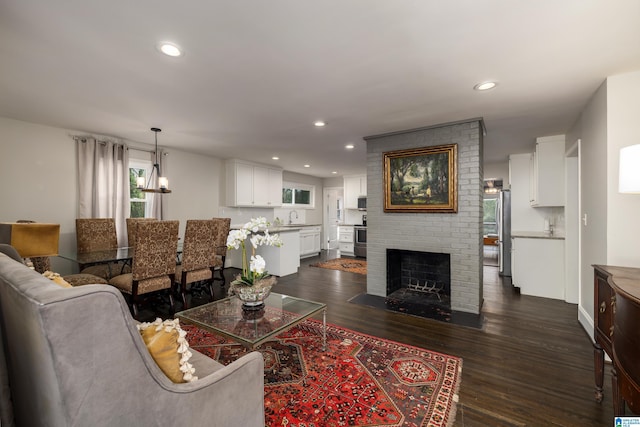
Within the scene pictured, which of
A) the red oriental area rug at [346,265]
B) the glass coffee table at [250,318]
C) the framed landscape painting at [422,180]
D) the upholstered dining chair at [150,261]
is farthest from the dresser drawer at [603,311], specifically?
the red oriental area rug at [346,265]

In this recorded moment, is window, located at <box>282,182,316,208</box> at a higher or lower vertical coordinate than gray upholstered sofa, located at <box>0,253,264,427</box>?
higher

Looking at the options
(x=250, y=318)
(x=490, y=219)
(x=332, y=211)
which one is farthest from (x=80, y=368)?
(x=490, y=219)

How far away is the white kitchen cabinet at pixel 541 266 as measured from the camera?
4020mm

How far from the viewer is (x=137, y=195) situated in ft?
16.2

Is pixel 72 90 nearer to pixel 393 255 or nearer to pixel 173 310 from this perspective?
pixel 173 310

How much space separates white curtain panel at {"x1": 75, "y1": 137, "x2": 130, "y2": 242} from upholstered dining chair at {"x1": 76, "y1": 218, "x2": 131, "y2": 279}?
0.32 meters

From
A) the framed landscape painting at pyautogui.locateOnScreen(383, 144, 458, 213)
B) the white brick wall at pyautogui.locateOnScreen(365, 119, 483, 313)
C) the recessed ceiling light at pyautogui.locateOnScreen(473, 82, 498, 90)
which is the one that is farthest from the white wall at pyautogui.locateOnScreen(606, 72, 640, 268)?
the framed landscape painting at pyautogui.locateOnScreen(383, 144, 458, 213)

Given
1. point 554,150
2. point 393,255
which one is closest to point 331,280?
point 393,255

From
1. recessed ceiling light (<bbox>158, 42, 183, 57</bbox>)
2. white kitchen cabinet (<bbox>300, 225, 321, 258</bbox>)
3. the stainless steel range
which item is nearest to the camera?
recessed ceiling light (<bbox>158, 42, 183, 57</bbox>)

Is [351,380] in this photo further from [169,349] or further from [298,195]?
[298,195]

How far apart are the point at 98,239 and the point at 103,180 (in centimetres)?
99

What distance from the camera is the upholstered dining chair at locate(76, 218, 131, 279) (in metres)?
3.71

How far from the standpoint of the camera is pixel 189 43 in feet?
6.30

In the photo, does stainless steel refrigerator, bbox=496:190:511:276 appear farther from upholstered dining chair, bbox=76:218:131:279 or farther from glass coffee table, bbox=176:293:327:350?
upholstered dining chair, bbox=76:218:131:279
